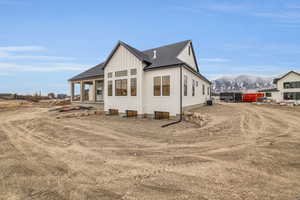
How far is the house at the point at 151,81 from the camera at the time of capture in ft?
42.6

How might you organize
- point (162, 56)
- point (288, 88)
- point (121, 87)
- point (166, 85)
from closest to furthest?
1. point (166, 85)
2. point (162, 56)
3. point (121, 87)
4. point (288, 88)

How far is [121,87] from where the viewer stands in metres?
16.0

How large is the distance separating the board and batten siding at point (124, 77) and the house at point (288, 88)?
3767 centimetres

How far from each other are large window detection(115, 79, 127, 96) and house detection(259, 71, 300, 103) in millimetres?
38502

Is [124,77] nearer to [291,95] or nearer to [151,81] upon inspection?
[151,81]

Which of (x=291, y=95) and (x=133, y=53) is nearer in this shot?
(x=133, y=53)

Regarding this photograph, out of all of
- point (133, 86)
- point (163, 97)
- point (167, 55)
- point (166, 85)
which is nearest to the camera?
point (166, 85)

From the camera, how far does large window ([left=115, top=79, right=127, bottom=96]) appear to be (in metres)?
15.7

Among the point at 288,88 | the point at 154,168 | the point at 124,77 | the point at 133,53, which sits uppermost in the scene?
the point at 133,53

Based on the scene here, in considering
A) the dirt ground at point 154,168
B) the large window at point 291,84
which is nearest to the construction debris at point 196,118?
the dirt ground at point 154,168

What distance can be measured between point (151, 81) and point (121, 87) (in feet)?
13.0

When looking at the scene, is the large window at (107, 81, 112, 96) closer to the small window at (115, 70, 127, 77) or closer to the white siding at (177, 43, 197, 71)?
the small window at (115, 70, 127, 77)

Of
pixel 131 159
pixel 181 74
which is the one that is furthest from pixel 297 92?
pixel 131 159

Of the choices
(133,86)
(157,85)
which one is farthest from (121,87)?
(157,85)
